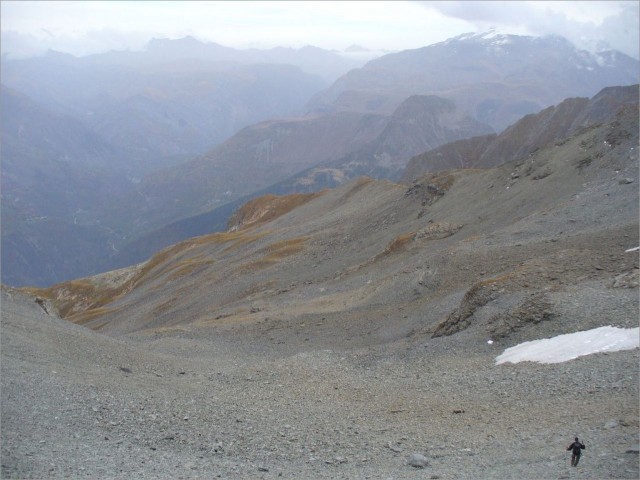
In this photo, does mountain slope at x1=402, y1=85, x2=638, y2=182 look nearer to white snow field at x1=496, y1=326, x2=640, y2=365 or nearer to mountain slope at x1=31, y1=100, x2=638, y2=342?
mountain slope at x1=31, y1=100, x2=638, y2=342

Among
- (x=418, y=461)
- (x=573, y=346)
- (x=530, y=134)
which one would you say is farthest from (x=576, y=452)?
(x=530, y=134)

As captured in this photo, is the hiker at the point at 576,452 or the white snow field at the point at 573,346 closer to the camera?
the hiker at the point at 576,452

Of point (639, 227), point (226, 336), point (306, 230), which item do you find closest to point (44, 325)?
point (226, 336)

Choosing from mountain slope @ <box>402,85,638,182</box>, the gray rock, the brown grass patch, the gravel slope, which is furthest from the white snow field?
mountain slope @ <box>402,85,638,182</box>

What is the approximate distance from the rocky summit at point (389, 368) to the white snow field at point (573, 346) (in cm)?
62

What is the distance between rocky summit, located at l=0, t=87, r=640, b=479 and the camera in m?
15.4

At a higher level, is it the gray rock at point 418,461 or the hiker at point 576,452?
the hiker at point 576,452

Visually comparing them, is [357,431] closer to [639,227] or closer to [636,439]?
[636,439]

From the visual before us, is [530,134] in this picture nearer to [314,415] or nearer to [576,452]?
[314,415]

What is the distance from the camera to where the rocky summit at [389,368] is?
50.6 ft

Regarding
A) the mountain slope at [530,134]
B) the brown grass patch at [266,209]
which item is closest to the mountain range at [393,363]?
the brown grass patch at [266,209]

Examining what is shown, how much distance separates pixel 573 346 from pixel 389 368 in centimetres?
743

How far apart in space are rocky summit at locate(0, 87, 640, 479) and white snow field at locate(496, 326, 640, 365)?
62cm

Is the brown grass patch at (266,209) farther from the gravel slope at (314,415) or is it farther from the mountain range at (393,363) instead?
the gravel slope at (314,415)
